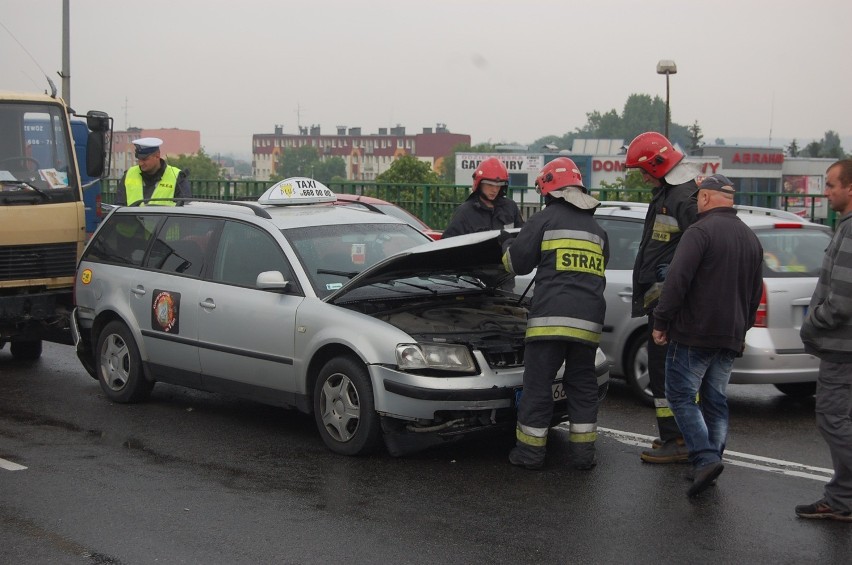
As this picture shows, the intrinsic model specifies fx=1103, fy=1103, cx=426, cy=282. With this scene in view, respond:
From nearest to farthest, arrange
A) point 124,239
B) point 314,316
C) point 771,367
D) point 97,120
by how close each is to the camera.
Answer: point 314,316
point 771,367
point 124,239
point 97,120

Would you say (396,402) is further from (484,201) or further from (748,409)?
(748,409)

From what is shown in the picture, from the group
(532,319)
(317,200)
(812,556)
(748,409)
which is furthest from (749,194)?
(812,556)

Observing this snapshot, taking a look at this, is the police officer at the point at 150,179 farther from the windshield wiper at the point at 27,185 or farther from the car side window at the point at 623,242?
the car side window at the point at 623,242

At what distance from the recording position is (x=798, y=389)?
8.87m

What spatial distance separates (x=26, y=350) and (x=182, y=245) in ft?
11.6

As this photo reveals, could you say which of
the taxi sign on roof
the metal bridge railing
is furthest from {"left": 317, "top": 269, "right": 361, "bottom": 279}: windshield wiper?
the metal bridge railing

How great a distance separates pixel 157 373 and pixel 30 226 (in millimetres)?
2592

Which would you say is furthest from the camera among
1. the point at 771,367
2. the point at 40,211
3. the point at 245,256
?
the point at 40,211

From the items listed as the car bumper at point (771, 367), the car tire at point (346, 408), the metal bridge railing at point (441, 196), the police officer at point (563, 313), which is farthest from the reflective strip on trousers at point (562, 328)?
the metal bridge railing at point (441, 196)

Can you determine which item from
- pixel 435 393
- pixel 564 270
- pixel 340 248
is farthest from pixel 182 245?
pixel 564 270

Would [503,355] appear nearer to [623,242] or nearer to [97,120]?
[623,242]

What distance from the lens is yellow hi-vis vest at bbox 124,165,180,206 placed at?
34.7ft

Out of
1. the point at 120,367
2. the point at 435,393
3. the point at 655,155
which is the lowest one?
the point at 120,367

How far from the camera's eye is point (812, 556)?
506 centimetres
